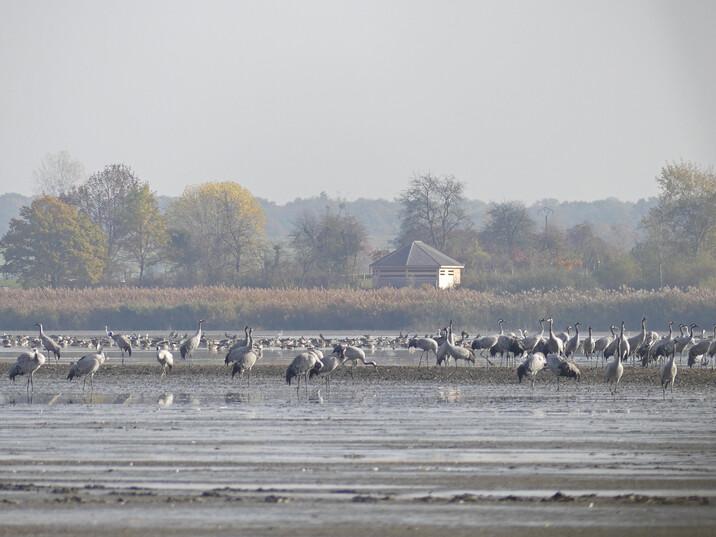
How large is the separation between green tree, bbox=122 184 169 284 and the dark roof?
1634 centimetres

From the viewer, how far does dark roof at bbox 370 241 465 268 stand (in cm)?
8469

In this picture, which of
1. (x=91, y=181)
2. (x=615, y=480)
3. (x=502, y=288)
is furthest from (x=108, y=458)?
(x=91, y=181)

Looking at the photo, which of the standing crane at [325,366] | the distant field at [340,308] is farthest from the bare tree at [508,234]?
the standing crane at [325,366]

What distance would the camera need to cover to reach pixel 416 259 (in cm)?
8525

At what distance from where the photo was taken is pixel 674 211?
80.0 meters

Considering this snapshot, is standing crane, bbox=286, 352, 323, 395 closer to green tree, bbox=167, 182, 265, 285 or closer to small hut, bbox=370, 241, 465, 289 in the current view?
small hut, bbox=370, 241, 465, 289

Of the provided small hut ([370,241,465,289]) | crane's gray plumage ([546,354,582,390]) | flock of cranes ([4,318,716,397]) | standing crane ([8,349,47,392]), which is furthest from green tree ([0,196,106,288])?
crane's gray plumage ([546,354,582,390])

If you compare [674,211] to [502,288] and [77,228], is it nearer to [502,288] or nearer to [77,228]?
[502,288]

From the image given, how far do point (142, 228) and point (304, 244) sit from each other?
10.3 meters

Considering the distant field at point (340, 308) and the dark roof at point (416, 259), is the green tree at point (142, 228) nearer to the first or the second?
the dark roof at point (416, 259)

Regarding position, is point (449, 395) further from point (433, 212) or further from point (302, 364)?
point (433, 212)

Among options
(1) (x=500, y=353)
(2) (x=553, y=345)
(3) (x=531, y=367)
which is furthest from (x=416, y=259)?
(3) (x=531, y=367)

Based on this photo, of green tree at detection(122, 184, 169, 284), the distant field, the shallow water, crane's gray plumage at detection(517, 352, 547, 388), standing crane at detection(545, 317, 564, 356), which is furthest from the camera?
green tree at detection(122, 184, 169, 284)

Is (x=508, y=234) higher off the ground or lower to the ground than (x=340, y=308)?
higher
